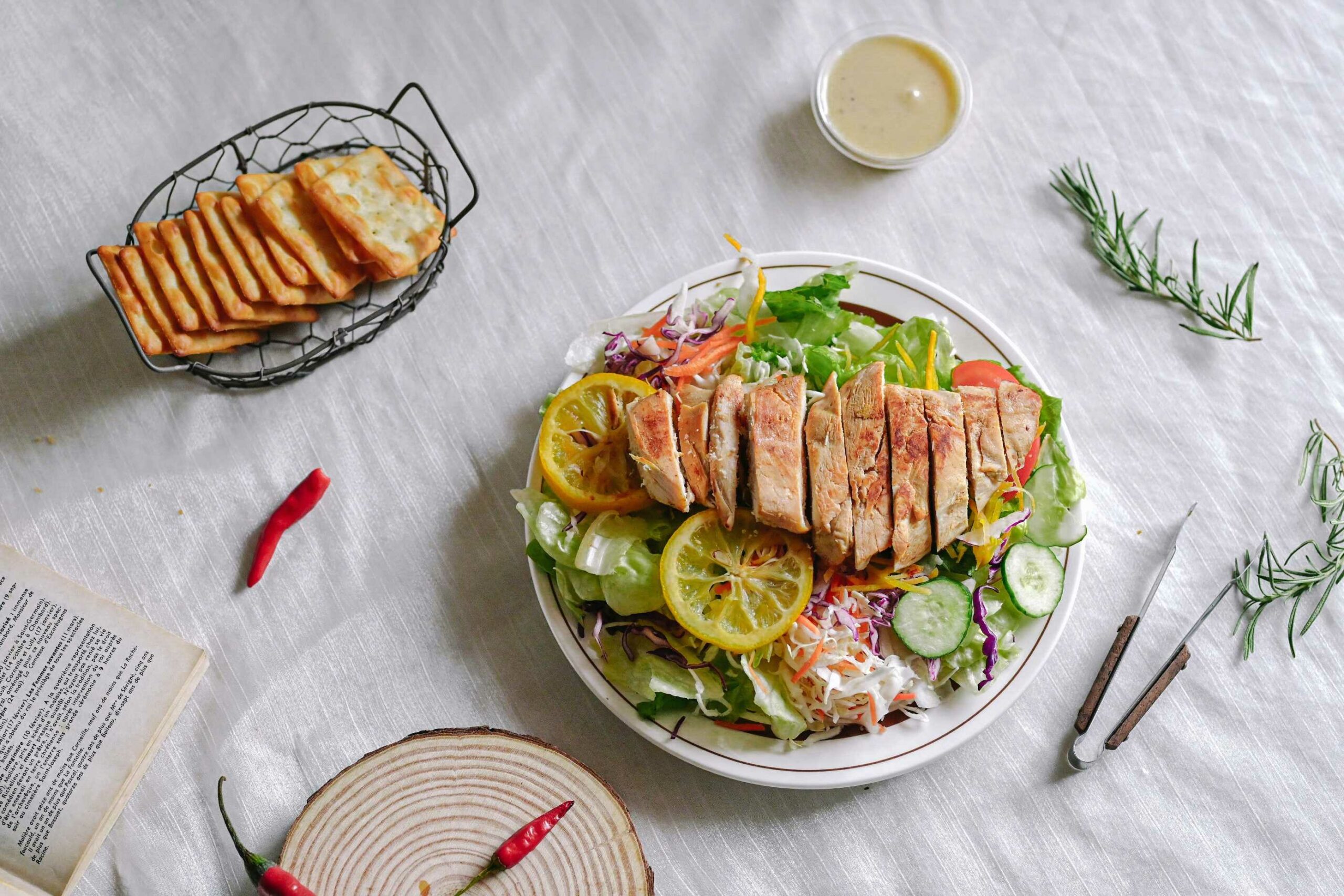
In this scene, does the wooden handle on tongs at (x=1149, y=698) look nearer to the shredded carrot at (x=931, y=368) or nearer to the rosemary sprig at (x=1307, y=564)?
the rosemary sprig at (x=1307, y=564)

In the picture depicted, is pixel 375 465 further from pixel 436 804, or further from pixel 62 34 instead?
pixel 62 34

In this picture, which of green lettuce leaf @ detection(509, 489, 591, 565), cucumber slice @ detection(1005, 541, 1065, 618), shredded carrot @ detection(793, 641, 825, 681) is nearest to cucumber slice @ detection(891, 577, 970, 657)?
cucumber slice @ detection(1005, 541, 1065, 618)

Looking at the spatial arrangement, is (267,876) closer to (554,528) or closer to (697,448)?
(554,528)

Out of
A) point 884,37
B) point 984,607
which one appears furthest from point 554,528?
point 884,37

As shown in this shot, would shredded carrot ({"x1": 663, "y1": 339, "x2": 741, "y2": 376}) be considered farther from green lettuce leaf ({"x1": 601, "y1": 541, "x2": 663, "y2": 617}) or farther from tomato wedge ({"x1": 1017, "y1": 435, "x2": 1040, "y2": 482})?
tomato wedge ({"x1": 1017, "y1": 435, "x2": 1040, "y2": 482})

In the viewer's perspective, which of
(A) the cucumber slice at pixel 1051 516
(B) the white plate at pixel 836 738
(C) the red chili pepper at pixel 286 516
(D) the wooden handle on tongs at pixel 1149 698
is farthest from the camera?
(C) the red chili pepper at pixel 286 516

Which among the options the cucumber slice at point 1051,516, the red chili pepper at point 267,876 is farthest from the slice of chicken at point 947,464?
the red chili pepper at point 267,876

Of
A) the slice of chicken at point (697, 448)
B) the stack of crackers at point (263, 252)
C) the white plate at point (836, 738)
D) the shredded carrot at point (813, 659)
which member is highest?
the stack of crackers at point (263, 252)
